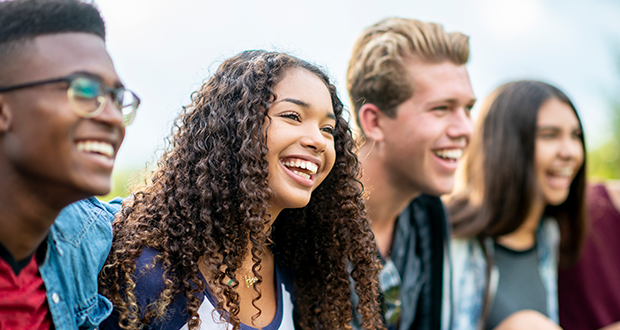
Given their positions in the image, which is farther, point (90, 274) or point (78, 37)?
point (90, 274)

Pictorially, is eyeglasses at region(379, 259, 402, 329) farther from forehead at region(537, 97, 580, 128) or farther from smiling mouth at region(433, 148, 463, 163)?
forehead at region(537, 97, 580, 128)

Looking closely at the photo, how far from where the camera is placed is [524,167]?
365cm

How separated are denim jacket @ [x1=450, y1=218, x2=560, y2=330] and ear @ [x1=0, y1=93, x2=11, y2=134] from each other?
9.92ft

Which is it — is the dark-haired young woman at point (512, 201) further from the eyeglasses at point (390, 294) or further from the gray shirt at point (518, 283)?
the eyeglasses at point (390, 294)

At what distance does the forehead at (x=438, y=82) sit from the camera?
3.12 metres

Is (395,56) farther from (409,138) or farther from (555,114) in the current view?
(555,114)

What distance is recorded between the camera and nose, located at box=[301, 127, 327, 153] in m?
1.99

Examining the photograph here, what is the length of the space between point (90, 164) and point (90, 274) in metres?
0.55

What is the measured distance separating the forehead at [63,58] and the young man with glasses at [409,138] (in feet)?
6.41

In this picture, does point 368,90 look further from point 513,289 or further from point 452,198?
point 513,289

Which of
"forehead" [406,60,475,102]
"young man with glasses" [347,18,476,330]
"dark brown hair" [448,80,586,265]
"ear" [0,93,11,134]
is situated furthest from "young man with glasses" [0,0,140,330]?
"dark brown hair" [448,80,586,265]

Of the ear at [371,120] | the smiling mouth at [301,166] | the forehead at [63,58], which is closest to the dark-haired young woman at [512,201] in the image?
the ear at [371,120]

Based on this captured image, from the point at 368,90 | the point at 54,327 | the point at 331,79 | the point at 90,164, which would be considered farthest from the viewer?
the point at 368,90

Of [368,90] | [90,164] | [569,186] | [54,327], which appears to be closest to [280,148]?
[90,164]
